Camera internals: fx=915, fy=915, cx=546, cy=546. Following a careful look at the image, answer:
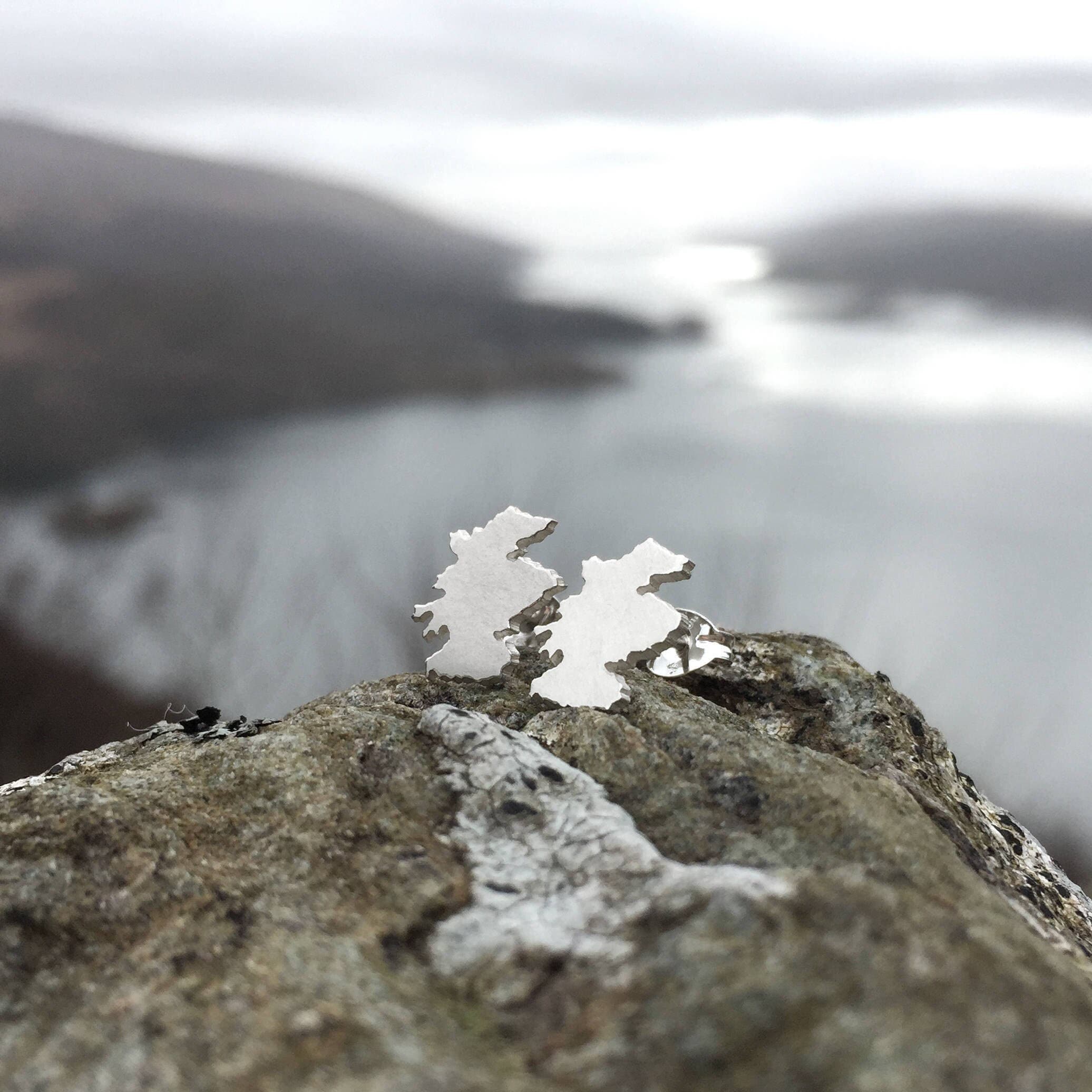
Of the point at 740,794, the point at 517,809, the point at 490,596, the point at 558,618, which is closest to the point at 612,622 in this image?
the point at 558,618

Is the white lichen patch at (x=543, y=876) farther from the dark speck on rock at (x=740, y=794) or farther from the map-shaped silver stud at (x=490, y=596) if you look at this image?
the map-shaped silver stud at (x=490, y=596)

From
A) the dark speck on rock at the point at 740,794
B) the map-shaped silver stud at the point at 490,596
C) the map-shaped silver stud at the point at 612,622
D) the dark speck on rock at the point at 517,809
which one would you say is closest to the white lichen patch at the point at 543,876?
the dark speck on rock at the point at 517,809

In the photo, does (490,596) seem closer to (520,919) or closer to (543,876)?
(543,876)

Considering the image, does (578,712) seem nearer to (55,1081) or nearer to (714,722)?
(714,722)

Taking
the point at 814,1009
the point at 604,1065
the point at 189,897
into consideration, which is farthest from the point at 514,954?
the point at 189,897

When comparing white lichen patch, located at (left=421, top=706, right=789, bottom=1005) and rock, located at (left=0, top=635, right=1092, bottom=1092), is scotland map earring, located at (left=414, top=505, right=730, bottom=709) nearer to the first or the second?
rock, located at (left=0, top=635, right=1092, bottom=1092)
